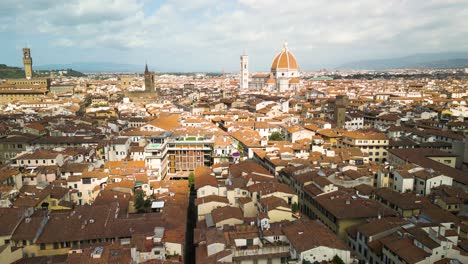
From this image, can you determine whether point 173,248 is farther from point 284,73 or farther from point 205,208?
point 284,73

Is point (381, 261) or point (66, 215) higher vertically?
point (66, 215)

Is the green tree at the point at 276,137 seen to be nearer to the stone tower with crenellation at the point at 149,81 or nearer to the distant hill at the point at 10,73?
the stone tower with crenellation at the point at 149,81

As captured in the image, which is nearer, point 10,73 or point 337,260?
point 337,260

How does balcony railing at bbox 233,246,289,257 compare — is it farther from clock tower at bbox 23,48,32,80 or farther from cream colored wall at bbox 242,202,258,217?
clock tower at bbox 23,48,32,80

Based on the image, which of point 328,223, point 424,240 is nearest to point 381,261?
point 424,240

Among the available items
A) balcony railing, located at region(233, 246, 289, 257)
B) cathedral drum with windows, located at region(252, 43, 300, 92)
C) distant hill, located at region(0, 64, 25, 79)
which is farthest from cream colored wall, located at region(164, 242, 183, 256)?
distant hill, located at region(0, 64, 25, 79)

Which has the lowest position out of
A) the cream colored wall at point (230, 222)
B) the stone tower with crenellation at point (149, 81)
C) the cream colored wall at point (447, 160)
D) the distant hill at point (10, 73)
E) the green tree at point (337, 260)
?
the cream colored wall at point (447, 160)

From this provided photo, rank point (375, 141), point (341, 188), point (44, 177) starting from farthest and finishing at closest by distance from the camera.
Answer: point (375, 141) → point (44, 177) → point (341, 188)

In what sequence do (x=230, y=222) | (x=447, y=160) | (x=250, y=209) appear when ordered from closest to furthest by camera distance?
(x=230, y=222), (x=250, y=209), (x=447, y=160)

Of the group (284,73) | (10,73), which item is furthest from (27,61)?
(284,73)

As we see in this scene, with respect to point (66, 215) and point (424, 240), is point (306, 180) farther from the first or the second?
point (66, 215)

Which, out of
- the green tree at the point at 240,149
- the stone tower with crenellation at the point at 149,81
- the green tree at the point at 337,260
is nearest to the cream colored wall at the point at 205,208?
the green tree at the point at 337,260
